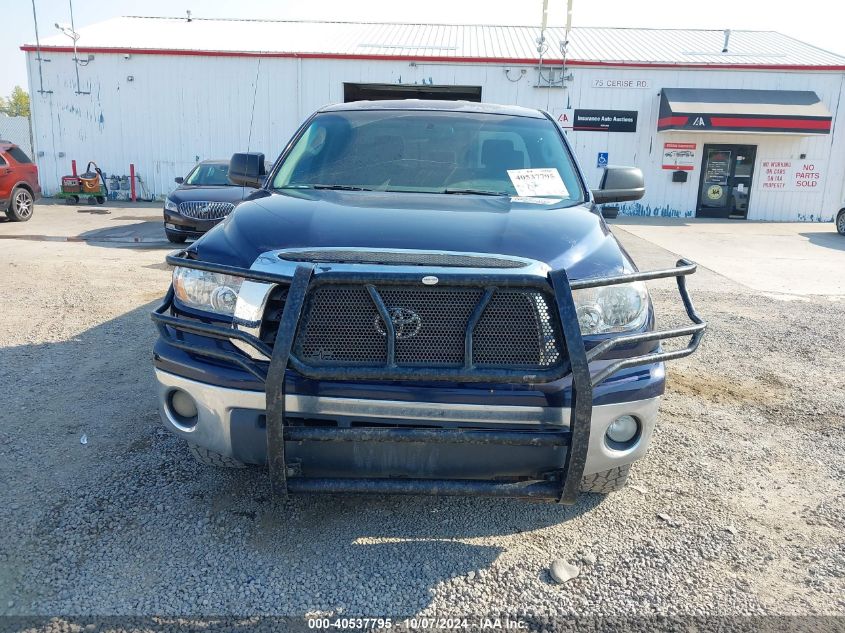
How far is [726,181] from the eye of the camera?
2108 cm

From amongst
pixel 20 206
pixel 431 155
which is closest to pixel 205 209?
→ pixel 20 206

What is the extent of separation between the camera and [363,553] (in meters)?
2.67

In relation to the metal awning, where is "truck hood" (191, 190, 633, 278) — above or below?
below

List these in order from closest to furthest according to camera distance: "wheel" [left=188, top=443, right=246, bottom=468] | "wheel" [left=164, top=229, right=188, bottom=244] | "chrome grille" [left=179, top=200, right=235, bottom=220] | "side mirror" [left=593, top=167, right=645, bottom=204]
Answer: "wheel" [left=188, top=443, right=246, bottom=468] → "side mirror" [left=593, top=167, right=645, bottom=204] → "chrome grille" [left=179, top=200, right=235, bottom=220] → "wheel" [left=164, top=229, right=188, bottom=244]

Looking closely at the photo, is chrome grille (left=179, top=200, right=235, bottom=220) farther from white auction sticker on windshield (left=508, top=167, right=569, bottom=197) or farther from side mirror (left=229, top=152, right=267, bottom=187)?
white auction sticker on windshield (left=508, top=167, right=569, bottom=197)

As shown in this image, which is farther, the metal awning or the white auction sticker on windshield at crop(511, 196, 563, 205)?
the metal awning

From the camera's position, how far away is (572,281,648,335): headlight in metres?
2.48

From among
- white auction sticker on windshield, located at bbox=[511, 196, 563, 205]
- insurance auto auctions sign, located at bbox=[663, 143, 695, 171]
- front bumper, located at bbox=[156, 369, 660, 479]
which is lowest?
front bumper, located at bbox=[156, 369, 660, 479]

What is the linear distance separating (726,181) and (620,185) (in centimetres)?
1935

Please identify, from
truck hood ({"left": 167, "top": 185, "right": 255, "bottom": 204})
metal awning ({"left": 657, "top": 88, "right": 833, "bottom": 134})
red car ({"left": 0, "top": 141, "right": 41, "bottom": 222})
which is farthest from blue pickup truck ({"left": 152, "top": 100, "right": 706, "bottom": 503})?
metal awning ({"left": 657, "top": 88, "right": 833, "bottom": 134})

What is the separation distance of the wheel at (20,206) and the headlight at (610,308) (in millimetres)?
15223

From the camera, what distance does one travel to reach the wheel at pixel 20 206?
1422 centimetres

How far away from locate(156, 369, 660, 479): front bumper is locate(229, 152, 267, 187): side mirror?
86.4 inches

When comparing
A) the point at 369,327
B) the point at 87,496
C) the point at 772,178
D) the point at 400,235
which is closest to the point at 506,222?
the point at 400,235
